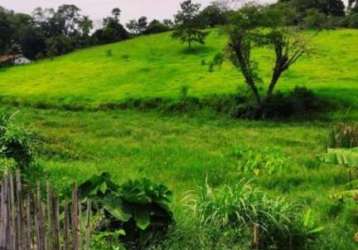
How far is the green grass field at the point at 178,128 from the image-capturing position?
12852 mm

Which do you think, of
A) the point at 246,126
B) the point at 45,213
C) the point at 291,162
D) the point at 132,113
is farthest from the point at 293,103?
the point at 45,213

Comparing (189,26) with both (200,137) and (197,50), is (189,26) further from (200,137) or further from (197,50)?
(200,137)

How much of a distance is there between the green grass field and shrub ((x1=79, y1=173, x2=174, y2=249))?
339 mm

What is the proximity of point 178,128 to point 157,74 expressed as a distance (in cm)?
1418

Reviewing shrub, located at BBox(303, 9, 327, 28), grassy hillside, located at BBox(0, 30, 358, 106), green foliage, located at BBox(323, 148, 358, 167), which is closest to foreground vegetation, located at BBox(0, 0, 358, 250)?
green foliage, located at BBox(323, 148, 358, 167)

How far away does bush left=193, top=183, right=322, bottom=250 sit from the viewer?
27.4 ft

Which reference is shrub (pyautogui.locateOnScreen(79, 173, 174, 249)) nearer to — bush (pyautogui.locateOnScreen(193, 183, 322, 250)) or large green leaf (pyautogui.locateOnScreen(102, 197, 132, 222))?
large green leaf (pyautogui.locateOnScreen(102, 197, 132, 222))

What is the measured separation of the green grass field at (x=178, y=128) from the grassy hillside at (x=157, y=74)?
85mm

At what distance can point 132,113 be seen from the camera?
96.9 ft

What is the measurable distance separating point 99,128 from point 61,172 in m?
10.5

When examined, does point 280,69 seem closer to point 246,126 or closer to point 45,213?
point 246,126

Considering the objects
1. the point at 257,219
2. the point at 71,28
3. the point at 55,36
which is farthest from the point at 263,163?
the point at 71,28

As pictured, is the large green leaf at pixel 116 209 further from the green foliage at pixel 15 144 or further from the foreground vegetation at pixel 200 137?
the green foliage at pixel 15 144

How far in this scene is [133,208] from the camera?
8414mm
